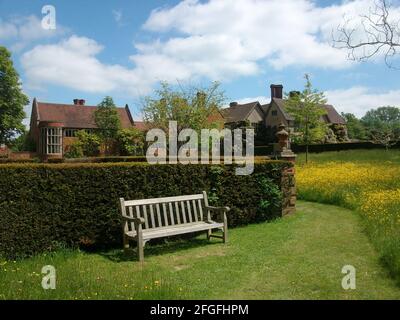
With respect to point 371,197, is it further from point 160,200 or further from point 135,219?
point 135,219

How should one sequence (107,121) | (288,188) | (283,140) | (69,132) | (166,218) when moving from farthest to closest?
(69,132) → (107,121) → (283,140) → (288,188) → (166,218)

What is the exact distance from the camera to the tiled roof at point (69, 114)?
158ft

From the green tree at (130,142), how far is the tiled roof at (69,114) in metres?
7.12

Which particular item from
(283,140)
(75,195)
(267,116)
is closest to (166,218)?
(75,195)

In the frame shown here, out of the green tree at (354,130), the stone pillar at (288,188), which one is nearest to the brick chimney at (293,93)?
the stone pillar at (288,188)

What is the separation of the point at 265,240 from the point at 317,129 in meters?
30.5

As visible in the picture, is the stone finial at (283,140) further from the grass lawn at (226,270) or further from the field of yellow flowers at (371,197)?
the grass lawn at (226,270)

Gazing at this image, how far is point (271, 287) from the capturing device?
551 cm

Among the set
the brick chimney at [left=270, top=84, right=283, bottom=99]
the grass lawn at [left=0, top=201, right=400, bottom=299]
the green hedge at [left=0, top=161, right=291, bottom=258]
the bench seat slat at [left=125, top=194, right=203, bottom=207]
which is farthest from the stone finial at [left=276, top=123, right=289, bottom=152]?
the brick chimney at [left=270, top=84, right=283, bottom=99]

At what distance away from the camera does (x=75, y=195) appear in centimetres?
761

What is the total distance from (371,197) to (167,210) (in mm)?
6150

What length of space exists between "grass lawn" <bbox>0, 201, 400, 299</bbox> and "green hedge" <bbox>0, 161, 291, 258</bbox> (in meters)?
0.39
